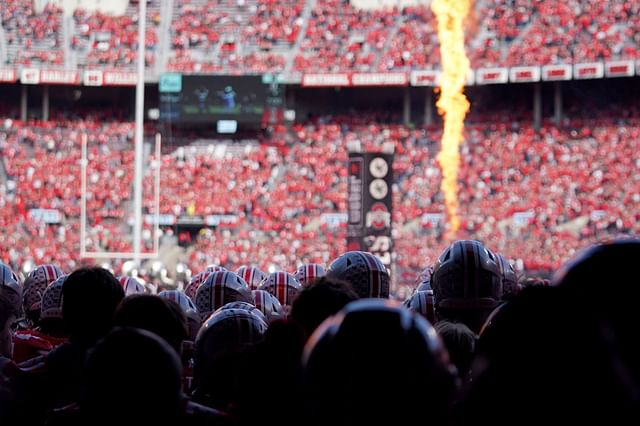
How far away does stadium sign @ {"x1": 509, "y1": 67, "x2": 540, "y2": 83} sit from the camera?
33.6m

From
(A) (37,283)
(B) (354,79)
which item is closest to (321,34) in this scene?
(B) (354,79)

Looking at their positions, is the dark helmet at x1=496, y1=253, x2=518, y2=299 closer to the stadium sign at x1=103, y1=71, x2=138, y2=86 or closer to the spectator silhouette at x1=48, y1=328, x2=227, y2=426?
the spectator silhouette at x1=48, y1=328, x2=227, y2=426

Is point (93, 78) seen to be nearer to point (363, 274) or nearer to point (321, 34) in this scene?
point (321, 34)

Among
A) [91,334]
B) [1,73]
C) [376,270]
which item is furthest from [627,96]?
[91,334]

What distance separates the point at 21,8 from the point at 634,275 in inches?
1504

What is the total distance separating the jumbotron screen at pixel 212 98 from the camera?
3447cm

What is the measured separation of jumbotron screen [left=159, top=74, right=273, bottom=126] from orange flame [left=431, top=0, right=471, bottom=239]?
20.0ft

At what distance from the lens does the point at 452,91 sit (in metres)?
32.6

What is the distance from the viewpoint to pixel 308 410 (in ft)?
6.64

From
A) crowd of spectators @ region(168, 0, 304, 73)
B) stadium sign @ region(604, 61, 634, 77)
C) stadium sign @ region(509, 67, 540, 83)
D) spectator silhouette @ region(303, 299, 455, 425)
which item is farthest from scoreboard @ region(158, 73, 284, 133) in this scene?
spectator silhouette @ region(303, 299, 455, 425)

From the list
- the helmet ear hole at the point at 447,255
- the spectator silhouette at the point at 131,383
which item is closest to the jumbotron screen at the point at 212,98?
the helmet ear hole at the point at 447,255

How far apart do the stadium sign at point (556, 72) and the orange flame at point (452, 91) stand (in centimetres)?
265

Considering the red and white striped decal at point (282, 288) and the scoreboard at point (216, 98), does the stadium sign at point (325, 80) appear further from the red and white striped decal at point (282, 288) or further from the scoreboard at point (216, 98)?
the red and white striped decal at point (282, 288)

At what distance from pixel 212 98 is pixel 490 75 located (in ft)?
30.0
